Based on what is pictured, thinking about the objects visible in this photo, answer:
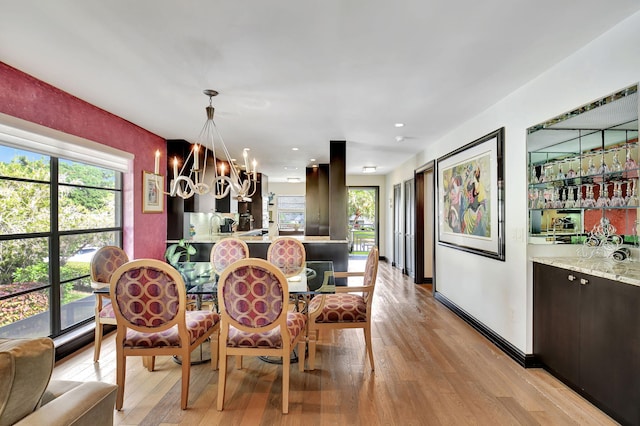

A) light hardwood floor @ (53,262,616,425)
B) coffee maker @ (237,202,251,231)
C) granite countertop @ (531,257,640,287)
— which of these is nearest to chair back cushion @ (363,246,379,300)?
light hardwood floor @ (53,262,616,425)

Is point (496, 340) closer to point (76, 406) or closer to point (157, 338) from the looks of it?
point (157, 338)

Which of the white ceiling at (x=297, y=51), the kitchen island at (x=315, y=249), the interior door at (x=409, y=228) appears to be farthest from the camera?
the interior door at (x=409, y=228)

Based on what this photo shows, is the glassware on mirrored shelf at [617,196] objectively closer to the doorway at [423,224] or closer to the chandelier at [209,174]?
the chandelier at [209,174]

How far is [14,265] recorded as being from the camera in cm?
266

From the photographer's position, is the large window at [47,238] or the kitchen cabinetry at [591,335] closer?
the kitchen cabinetry at [591,335]

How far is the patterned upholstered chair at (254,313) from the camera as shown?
80.1 inches

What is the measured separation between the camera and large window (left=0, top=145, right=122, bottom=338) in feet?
8.63

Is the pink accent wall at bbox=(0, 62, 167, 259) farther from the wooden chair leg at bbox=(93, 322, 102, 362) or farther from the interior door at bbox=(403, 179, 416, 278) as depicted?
the interior door at bbox=(403, 179, 416, 278)

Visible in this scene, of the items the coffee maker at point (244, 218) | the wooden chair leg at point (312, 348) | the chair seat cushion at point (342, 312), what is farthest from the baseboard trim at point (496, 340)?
the coffee maker at point (244, 218)

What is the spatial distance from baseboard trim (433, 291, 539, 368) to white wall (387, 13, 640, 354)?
0.05 meters

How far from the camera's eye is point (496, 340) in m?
3.20

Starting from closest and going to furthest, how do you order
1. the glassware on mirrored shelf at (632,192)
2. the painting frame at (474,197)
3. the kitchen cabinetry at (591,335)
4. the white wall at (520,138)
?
the kitchen cabinetry at (591,335)
the white wall at (520,138)
the glassware on mirrored shelf at (632,192)
the painting frame at (474,197)

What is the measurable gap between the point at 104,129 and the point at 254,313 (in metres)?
2.82

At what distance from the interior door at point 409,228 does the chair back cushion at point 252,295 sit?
458 cm
